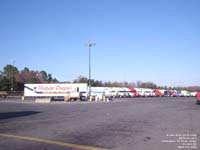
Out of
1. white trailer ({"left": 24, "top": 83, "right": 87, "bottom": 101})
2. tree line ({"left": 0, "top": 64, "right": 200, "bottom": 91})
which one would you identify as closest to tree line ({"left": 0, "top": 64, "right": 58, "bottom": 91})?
tree line ({"left": 0, "top": 64, "right": 200, "bottom": 91})

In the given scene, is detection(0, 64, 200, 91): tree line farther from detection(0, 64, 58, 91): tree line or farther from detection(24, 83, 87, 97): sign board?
detection(24, 83, 87, 97): sign board

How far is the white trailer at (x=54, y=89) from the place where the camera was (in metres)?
75.4

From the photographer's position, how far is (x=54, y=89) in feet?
255

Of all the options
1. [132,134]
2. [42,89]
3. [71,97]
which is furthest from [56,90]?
[132,134]

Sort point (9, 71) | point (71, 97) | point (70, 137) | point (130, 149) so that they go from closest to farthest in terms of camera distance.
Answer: point (130, 149) → point (70, 137) → point (71, 97) → point (9, 71)

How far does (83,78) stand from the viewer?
524ft

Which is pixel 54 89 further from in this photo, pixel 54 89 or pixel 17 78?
pixel 17 78

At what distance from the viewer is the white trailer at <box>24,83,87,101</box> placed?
75.4 metres

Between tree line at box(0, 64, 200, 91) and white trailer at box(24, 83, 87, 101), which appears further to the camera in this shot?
Result: tree line at box(0, 64, 200, 91)

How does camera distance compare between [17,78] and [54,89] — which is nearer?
[54,89]

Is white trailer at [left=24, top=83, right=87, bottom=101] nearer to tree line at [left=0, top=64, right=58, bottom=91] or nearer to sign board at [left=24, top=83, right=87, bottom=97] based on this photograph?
sign board at [left=24, top=83, right=87, bottom=97]

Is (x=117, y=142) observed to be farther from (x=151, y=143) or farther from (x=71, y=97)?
(x=71, y=97)

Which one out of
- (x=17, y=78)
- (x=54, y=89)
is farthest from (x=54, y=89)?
(x=17, y=78)

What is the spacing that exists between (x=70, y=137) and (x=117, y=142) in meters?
Result: 2.05
